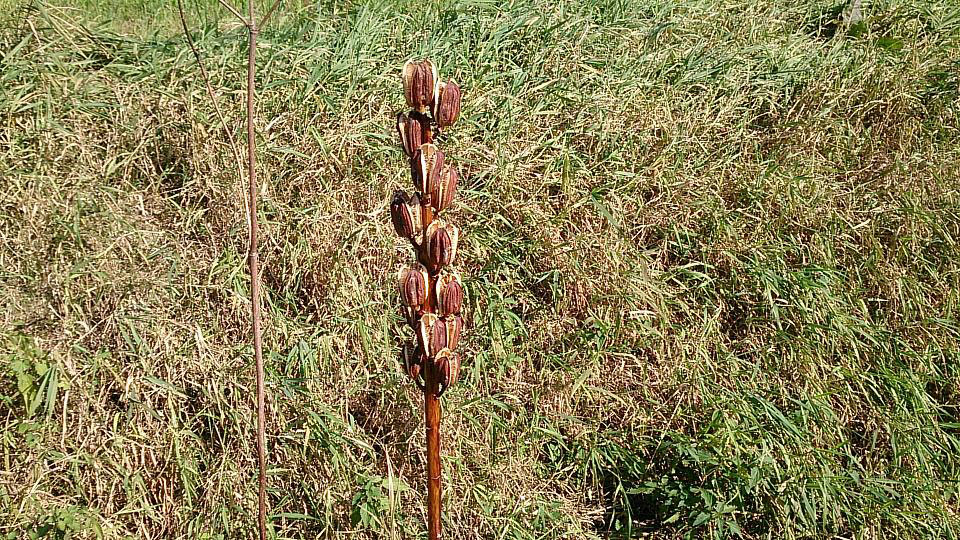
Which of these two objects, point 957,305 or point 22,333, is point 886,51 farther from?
point 22,333

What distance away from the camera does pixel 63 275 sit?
95.0 inches

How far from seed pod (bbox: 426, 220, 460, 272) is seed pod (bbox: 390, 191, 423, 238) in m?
0.02

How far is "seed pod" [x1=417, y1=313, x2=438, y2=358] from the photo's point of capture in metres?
1.06

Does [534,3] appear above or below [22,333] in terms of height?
above

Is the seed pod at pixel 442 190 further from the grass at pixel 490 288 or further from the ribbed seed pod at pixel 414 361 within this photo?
the grass at pixel 490 288

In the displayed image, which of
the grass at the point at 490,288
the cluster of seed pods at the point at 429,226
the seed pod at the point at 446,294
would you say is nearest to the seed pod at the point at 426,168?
the cluster of seed pods at the point at 429,226

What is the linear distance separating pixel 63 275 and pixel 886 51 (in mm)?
3083

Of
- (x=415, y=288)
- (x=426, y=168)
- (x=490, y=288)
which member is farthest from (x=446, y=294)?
(x=490, y=288)

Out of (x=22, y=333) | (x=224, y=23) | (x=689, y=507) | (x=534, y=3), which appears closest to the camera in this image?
(x=22, y=333)

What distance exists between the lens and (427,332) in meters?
1.07

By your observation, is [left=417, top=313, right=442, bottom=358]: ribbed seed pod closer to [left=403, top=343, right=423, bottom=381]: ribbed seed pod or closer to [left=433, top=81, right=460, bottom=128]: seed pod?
[left=403, top=343, right=423, bottom=381]: ribbed seed pod

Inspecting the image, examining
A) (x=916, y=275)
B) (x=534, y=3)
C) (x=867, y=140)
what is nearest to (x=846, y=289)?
(x=916, y=275)

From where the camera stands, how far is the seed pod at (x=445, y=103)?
1.05 metres

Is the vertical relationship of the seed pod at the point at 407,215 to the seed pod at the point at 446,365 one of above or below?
above
